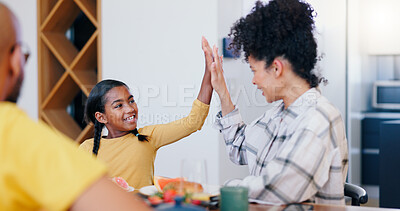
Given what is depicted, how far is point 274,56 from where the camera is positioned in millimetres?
1372

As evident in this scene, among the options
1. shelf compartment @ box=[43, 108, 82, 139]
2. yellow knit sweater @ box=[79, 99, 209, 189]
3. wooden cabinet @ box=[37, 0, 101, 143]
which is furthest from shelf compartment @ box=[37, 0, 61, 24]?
yellow knit sweater @ box=[79, 99, 209, 189]

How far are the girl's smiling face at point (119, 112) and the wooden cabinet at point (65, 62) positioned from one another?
39.3 inches

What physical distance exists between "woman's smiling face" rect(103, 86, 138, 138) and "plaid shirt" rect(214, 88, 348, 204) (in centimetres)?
60

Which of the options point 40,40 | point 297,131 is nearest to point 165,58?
point 40,40

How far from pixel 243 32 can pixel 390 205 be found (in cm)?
207

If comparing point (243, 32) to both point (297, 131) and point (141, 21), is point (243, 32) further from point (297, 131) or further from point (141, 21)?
point (141, 21)

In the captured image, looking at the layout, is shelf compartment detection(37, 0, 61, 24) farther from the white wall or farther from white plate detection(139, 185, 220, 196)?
white plate detection(139, 185, 220, 196)

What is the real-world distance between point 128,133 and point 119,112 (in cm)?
10

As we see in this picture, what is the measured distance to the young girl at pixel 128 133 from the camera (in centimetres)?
177

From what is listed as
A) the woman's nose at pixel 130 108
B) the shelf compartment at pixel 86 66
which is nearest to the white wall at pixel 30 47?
the shelf compartment at pixel 86 66

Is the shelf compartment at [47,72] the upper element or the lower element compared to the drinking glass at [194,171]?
upper

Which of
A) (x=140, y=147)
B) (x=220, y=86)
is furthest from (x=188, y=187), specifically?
(x=140, y=147)

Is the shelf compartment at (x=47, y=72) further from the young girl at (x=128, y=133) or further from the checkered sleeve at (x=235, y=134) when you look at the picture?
the checkered sleeve at (x=235, y=134)

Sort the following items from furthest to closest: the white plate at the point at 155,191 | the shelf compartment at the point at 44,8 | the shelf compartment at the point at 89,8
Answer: the shelf compartment at the point at 44,8
the shelf compartment at the point at 89,8
the white plate at the point at 155,191
